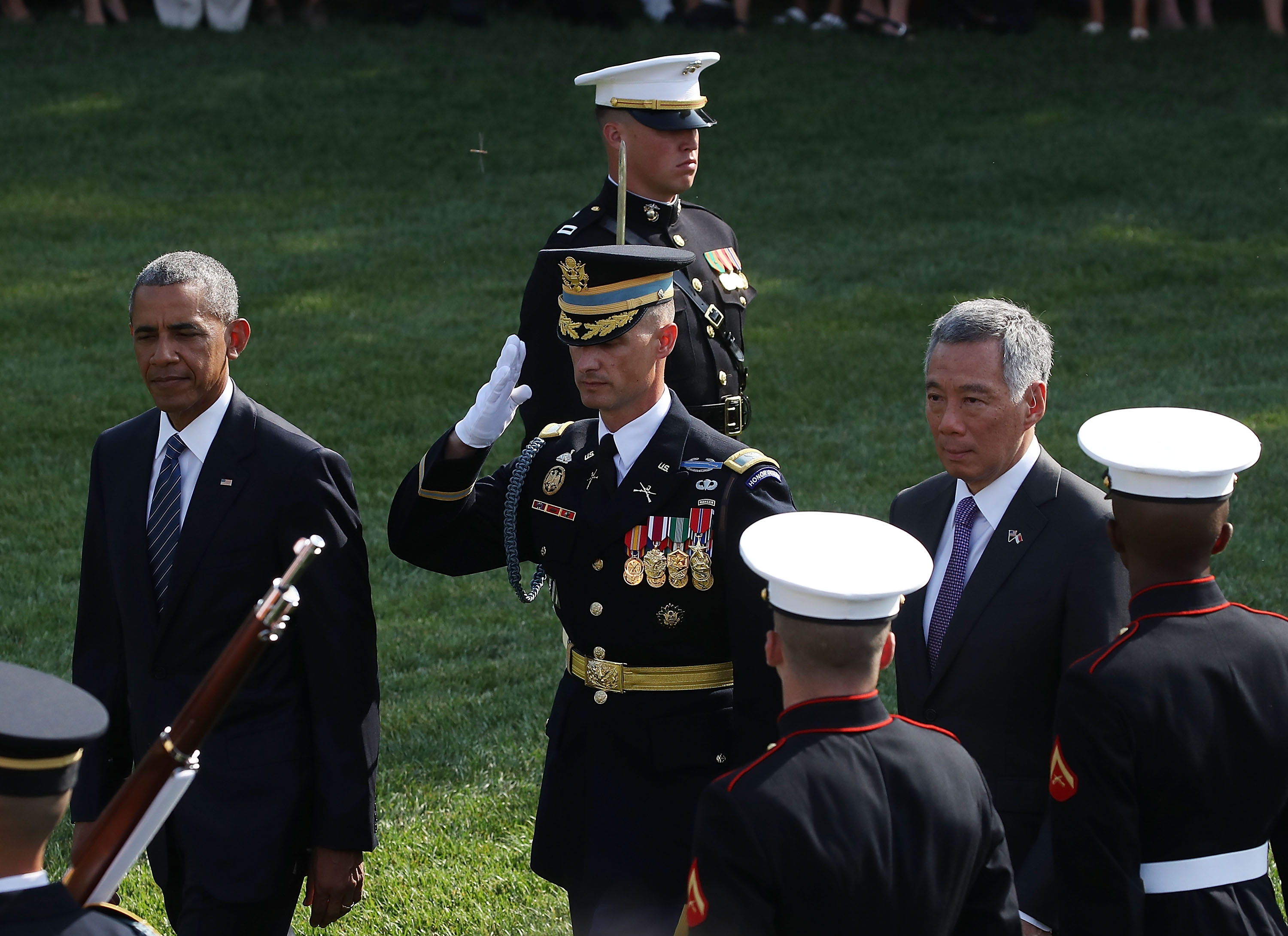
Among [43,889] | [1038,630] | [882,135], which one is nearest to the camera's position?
[43,889]

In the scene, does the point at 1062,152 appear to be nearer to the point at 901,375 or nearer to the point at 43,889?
the point at 901,375

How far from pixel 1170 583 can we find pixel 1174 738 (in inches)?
13.7

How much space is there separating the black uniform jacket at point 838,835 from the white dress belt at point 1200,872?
0.59 metres

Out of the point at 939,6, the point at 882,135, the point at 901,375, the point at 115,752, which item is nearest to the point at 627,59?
the point at 882,135

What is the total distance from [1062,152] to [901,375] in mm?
6225

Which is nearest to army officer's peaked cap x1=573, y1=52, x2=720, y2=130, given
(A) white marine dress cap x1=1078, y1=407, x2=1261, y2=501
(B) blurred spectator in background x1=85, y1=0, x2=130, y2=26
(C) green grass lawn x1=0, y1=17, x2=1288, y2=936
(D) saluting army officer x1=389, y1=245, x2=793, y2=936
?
(D) saluting army officer x1=389, y1=245, x2=793, y2=936

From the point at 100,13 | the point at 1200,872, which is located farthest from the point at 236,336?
the point at 100,13

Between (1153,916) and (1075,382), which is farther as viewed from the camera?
(1075,382)

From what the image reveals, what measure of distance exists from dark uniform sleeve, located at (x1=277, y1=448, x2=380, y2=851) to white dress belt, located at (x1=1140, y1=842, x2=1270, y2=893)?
1.99m

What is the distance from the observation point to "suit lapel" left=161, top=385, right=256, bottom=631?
166 inches

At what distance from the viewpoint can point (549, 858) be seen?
14.0ft

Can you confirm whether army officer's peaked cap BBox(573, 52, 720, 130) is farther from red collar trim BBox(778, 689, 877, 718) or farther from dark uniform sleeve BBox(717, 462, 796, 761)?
red collar trim BBox(778, 689, 877, 718)

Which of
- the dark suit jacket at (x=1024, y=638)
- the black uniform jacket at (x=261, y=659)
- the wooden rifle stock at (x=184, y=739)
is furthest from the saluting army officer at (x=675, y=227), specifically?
the wooden rifle stock at (x=184, y=739)

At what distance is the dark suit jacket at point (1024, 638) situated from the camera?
3963 millimetres
